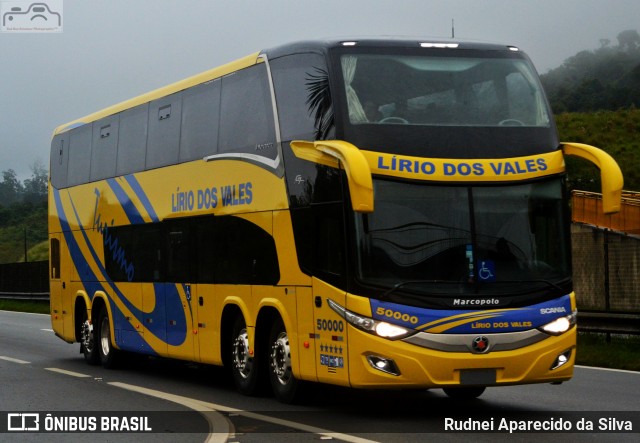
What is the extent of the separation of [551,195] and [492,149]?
74 cm

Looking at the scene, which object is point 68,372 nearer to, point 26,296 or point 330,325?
point 330,325

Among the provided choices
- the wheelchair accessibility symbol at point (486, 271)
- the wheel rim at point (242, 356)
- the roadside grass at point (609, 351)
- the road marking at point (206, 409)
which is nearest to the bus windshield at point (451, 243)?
the wheelchair accessibility symbol at point (486, 271)

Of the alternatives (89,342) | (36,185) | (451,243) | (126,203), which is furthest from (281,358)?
(36,185)

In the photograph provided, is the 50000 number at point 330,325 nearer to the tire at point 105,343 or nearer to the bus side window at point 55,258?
the tire at point 105,343

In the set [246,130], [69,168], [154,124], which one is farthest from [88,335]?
[246,130]

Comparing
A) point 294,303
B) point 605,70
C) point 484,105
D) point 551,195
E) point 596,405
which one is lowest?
point 596,405

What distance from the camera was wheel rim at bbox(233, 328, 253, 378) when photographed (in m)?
15.2

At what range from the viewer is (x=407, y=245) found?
12383mm

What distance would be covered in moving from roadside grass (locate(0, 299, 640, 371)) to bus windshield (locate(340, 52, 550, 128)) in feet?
21.9

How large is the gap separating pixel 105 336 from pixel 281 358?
7222 millimetres

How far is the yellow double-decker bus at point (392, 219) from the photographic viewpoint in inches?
480

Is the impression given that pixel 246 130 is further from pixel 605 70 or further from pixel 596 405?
pixel 605 70

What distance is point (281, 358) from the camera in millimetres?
14320

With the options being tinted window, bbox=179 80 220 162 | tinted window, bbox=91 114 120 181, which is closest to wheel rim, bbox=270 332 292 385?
tinted window, bbox=179 80 220 162
